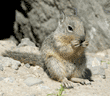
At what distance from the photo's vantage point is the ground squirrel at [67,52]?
2.74m

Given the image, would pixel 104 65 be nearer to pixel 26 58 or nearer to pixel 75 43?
pixel 75 43

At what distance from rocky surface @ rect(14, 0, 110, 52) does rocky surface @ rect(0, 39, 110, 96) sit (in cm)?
102

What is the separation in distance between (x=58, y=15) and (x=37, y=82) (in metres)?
2.53

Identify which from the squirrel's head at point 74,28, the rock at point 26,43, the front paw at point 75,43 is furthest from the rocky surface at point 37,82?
the rock at point 26,43

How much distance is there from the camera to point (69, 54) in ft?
9.30

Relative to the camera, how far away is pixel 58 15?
4.33 m

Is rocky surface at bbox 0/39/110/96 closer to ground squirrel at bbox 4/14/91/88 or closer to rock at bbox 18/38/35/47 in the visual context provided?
ground squirrel at bbox 4/14/91/88

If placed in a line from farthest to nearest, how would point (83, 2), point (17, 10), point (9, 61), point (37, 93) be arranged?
point (17, 10) → point (83, 2) → point (9, 61) → point (37, 93)

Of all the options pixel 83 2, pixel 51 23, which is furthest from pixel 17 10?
pixel 83 2

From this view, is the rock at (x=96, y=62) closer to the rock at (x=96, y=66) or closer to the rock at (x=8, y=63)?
the rock at (x=96, y=66)

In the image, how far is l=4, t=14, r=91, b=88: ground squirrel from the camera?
2.74m

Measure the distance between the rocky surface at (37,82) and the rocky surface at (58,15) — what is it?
102cm

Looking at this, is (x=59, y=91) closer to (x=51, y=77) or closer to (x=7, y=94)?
(x=51, y=77)

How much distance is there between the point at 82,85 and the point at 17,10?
353 cm
